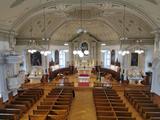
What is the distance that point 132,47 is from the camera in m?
18.6

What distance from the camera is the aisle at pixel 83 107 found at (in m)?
10.8

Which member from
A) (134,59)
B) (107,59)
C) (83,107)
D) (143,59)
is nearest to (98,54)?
(107,59)

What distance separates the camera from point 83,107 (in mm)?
12484

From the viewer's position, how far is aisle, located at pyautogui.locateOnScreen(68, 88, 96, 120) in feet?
35.6

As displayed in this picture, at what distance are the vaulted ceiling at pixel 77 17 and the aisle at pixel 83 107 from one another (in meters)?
6.77

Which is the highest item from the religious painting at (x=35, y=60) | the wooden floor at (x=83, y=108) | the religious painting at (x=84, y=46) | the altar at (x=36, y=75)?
the religious painting at (x=84, y=46)

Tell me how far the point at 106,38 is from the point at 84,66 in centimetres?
481

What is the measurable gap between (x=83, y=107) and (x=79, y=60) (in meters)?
13.0

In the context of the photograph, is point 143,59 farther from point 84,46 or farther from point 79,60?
point 79,60

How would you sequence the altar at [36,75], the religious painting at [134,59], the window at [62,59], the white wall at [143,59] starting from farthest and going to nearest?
the window at [62,59] → the altar at [36,75] → the religious painting at [134,59] → the white wall at [143,59]

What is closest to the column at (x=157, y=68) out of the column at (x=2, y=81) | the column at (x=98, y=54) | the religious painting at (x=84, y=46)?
the column at (x=2, y=81)

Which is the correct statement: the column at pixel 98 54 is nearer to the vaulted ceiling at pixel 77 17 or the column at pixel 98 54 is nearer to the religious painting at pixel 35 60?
the vaulted ceiling at pixel 77 17

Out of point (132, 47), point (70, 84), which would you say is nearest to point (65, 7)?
point (70, 84)

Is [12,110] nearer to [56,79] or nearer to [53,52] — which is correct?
[56,79]
